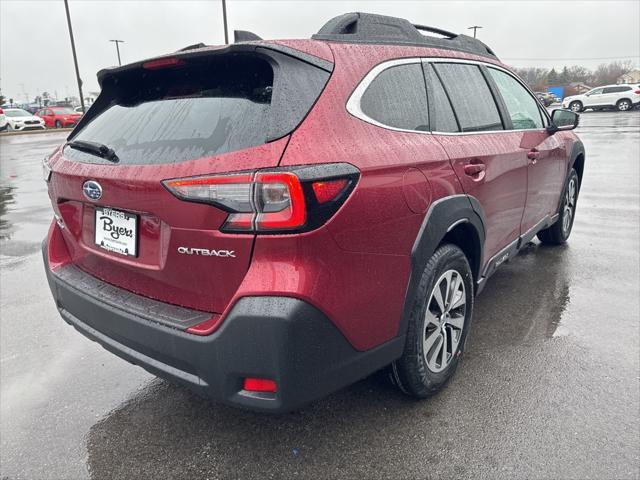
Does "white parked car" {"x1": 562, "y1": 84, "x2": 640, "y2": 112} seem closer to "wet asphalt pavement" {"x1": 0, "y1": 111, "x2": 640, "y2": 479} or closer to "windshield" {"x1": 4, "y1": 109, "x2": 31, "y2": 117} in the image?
"wet asphalt pavement" {"x1": 0, "y1": 111, "x2": 640, "y2": 479}

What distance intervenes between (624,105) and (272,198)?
38032 mm

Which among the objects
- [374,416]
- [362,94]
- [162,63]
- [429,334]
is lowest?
[374,416]

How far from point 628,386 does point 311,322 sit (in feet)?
6.55

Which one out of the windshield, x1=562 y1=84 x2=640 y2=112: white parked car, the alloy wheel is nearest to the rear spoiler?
the alloy wheel

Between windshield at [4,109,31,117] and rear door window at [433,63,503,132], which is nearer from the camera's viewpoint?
rear door window at [433,63,503,132]

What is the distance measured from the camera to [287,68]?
1.84 meters

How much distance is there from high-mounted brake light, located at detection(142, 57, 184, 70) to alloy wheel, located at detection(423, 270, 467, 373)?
1.55 meters

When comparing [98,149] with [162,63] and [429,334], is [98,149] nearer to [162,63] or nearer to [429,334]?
[162,63]

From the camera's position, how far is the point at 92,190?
2.11 m

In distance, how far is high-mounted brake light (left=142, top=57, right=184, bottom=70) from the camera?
211 cm

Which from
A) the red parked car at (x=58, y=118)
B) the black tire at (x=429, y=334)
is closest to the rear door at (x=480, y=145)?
the black tire at (x=429, y=334)

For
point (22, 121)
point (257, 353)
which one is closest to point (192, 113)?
point (257, 353)

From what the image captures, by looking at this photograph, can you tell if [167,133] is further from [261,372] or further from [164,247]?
[261,372]

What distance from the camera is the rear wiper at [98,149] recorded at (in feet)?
6.91
